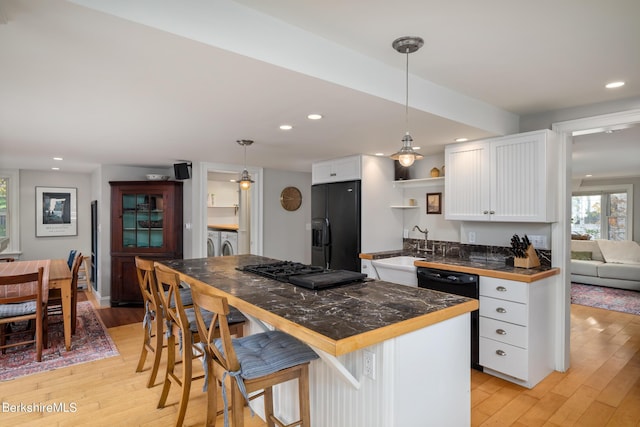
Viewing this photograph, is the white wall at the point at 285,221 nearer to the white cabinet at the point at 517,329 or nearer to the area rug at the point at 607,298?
the white cabinet at the point at 517,329

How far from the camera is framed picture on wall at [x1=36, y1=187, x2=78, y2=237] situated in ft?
20.5

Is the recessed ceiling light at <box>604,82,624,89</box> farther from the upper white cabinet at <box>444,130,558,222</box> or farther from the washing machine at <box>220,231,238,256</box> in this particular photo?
the washing machine at <box>220,231,238,256</box>

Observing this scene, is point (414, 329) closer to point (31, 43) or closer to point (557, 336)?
point (31, 43)

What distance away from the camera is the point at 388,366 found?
5.01 feet

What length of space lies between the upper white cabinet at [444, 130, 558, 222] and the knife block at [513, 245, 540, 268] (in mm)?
280

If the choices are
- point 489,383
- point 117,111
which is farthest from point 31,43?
point 489,383

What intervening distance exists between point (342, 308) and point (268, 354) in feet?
1.38

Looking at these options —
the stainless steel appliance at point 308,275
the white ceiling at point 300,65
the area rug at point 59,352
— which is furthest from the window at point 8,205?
the stainless steel appliance at point 308,275

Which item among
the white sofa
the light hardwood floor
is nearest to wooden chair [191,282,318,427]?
the light hardwood floor

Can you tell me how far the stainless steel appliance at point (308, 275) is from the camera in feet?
6.96

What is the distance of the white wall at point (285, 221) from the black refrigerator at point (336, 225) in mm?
1174

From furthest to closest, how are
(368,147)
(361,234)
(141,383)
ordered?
(361,234) < (368,147) < (141,383)

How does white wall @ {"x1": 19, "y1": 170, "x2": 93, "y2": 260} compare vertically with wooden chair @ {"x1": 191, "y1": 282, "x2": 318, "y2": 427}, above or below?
above

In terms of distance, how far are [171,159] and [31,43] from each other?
11.0 feet
